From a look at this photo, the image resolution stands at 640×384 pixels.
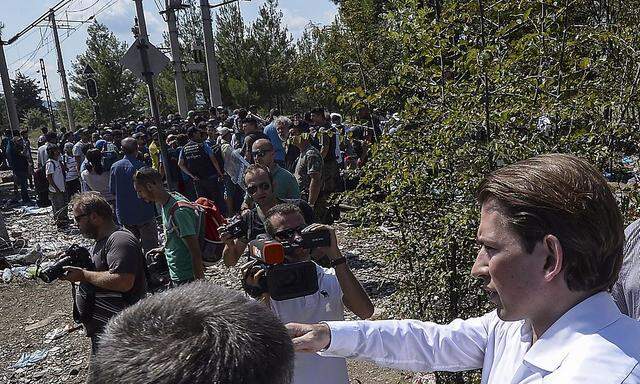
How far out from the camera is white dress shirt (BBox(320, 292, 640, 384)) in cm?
105

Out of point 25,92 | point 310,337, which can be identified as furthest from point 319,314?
point 25,92

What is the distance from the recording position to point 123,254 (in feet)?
10.9

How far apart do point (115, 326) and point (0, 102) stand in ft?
175

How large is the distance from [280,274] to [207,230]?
85.4 inches

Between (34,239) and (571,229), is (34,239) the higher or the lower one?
the lower one

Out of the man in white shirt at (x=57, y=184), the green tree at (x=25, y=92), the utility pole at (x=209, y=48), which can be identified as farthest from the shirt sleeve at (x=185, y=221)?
the green tree at (x=25, y=92)

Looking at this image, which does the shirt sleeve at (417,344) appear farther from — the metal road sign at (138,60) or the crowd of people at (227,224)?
the metal road sign at (138,60)

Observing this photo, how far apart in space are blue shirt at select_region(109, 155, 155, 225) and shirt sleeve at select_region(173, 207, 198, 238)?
8.57 feet

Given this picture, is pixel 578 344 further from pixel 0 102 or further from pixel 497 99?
pixel 0 102

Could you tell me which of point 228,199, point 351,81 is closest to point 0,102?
point 228,199

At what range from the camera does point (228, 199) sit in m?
8.55

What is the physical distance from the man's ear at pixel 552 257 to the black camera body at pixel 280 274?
44.4 inches

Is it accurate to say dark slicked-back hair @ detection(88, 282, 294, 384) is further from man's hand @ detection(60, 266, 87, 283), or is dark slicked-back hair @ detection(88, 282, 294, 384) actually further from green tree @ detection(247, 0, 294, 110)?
green tree @ detection(247, 0, 294, 110)

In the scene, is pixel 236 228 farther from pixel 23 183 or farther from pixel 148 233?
pixel 23 183
